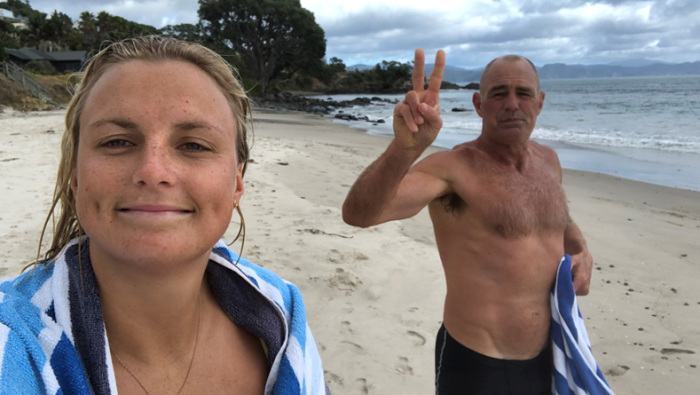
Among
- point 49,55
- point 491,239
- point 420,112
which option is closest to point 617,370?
point 491,239

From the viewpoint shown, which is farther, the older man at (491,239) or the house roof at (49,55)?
the house roof at (49,55)

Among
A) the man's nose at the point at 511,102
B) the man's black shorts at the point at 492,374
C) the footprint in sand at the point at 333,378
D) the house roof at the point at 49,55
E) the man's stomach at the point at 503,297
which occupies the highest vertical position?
the house roof at the point at 49,55

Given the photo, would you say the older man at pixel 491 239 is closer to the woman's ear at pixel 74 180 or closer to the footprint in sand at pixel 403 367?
the footprint in sand at pixel 403 367

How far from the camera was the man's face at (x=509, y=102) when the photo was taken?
2311mm

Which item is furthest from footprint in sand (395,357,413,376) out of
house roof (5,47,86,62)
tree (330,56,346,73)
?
tree (330,56,346,73)

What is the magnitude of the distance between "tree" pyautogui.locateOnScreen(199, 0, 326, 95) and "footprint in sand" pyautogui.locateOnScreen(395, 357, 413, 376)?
3891cm

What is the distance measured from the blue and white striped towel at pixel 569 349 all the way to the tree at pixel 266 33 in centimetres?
3948

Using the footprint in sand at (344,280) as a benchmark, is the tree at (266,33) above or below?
above

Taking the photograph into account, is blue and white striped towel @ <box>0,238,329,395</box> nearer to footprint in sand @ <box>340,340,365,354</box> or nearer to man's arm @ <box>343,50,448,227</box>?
man's arm @ <box>343,50,448,227</box>

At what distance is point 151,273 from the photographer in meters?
1.01

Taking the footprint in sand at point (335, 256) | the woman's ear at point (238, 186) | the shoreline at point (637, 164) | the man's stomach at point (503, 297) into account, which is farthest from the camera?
the shoreline at point (637, 164)

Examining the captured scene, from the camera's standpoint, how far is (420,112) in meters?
1.63

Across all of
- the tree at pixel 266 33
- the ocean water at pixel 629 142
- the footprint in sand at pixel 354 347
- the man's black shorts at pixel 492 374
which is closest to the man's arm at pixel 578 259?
the man's black shorts at pixel 492 374

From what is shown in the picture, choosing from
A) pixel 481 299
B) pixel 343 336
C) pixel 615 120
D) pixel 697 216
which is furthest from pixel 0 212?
pixel 615 120
